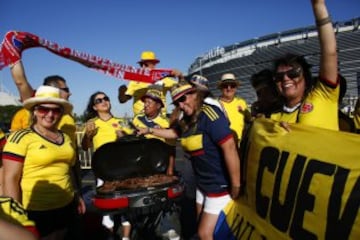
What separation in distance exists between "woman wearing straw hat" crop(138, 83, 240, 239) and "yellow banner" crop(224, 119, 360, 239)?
224mm

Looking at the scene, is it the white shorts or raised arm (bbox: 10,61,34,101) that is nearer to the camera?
the white shorts

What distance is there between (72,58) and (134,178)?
7.28ft

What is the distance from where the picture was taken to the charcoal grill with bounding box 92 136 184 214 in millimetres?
3885

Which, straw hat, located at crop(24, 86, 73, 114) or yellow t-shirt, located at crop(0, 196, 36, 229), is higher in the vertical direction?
straw hat, located at crop(24, 86, 73, 114)

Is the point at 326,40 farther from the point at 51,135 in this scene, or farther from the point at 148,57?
the point at 148,57

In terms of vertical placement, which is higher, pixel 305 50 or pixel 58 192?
pixel 305 50

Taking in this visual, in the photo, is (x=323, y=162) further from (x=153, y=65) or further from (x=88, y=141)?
(x=153, y=65)

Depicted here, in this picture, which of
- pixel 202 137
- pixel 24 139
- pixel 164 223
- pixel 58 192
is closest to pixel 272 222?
pixel 202 137

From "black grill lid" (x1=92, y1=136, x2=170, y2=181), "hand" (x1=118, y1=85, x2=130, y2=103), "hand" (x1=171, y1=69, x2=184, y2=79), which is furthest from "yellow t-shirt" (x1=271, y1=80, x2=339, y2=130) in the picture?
"hand" (x1=118, y1=85, x2=130, y2=103)

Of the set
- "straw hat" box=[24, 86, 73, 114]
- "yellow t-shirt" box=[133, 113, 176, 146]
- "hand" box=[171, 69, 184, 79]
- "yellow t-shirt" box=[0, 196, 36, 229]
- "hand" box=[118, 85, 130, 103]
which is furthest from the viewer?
"hand" box=[118, 85, 130, 103]

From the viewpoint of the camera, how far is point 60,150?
358 cm

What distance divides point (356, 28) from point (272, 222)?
163 ft

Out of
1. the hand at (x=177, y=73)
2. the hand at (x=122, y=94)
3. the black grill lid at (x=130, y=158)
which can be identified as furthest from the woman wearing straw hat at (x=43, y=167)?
the hand at (x=122, y=94)

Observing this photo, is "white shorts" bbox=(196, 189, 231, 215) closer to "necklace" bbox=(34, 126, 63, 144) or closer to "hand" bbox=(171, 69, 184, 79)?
"necklace" bbox=(34, 126, 63, 144)
